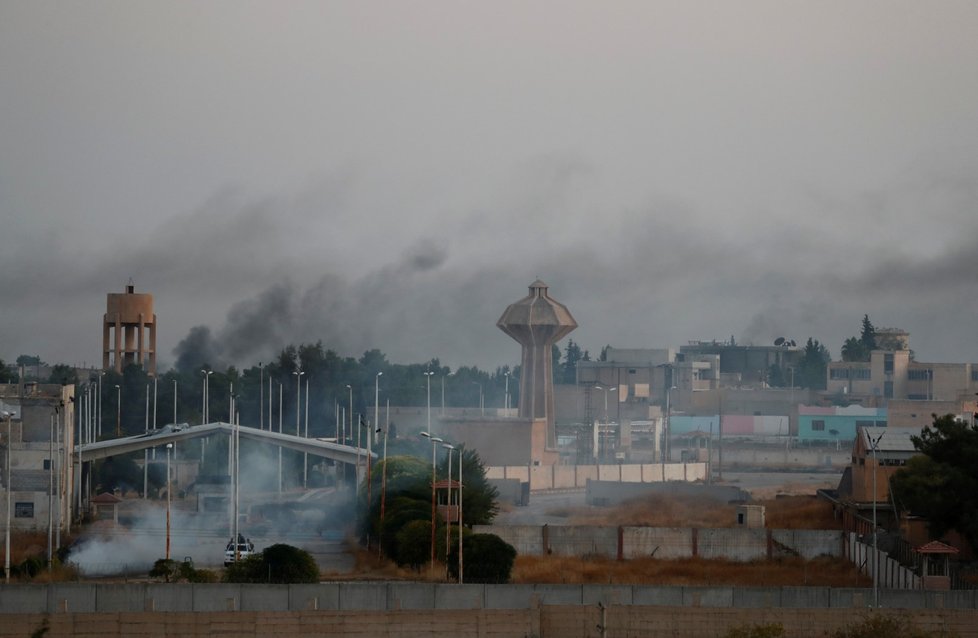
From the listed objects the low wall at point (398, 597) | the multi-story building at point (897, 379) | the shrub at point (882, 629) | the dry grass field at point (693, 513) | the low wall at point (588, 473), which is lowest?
the shrub at point (882, 629)

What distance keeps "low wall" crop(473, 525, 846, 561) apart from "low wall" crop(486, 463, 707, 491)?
2690 centimetres

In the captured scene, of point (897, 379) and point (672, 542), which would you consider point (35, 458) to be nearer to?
point (672, 542)

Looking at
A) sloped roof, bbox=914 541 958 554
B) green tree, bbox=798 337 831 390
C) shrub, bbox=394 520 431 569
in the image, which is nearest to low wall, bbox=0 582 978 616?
sloped roof, bbox=914 541 958 554

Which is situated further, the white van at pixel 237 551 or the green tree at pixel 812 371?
the green tree at pixel 812 371

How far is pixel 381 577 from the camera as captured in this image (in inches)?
2119

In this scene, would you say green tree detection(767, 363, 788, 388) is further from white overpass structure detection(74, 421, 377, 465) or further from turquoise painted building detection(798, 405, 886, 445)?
white overpass structure detection(74, 421, 377, 465)

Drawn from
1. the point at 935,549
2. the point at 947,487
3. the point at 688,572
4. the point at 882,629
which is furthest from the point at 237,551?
the point at 947,487

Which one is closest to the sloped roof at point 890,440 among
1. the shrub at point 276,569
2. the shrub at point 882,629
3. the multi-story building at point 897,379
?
the shrub at point 882,629

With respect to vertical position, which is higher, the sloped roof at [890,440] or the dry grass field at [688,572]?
the sloped roof at [890,440]

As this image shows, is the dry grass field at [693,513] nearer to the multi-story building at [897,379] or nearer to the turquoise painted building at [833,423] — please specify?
the turquoise painted building at [833,423]

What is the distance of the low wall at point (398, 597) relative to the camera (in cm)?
4191

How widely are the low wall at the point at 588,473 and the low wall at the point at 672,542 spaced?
88.2 feet

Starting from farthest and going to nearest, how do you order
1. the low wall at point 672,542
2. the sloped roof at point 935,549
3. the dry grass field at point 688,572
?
the low wall at point 672,542, the dry grass field at point 688,572, the sloped roof at point 935,549

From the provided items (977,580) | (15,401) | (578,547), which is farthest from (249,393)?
(977,580)
